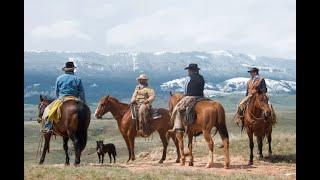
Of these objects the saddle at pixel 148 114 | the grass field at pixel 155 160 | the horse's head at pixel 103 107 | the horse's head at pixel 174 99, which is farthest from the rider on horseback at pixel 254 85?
the horse's head at pixel 103 107

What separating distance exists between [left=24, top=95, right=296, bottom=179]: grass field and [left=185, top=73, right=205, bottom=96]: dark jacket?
101 centimetres

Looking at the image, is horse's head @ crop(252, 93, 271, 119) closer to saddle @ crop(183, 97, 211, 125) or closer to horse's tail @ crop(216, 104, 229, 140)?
horse's tail @ crop(216, 104, 229, 140)

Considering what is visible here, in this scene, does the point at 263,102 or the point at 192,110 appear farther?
the point at 263,102

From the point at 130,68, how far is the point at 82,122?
162cm

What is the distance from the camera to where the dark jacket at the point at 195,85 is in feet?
50.4

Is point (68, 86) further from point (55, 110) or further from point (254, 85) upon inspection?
point (254, 85)

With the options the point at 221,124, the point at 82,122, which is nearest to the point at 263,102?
the point at 221,124

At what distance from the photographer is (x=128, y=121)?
16391mm

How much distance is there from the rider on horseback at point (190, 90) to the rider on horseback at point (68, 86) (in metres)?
1.98

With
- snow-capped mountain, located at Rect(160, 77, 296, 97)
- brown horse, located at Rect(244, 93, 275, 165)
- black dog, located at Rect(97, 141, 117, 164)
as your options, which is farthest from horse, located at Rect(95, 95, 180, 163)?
brown horse, located at Rect(244, 93, 275, 165)

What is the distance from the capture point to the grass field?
47.8ft

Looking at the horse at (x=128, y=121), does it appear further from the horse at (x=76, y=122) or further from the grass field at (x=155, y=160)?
the horse at (x=76, y=122)
